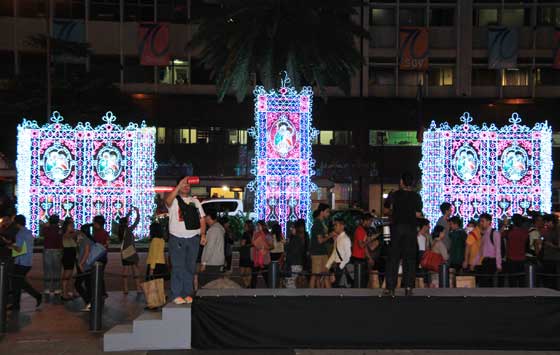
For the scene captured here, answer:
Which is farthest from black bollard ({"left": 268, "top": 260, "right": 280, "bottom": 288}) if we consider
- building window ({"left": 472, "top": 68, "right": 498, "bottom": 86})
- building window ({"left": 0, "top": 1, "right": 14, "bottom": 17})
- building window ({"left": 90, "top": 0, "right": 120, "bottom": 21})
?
building window ({"left": 0, "top": 1, "right": 14, "bottom": 17})

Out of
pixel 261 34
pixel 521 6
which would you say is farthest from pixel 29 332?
pixel 521 6

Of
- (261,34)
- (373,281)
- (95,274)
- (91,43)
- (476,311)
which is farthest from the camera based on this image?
(91,43)

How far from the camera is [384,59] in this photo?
49.4 m

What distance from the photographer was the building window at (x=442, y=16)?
49.6 m

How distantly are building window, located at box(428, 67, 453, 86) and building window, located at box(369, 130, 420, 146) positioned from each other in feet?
11.7

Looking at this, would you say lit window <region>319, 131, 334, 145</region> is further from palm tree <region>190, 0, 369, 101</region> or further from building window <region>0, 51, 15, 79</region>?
palm tree <region>190, 0, 369, 101</region>

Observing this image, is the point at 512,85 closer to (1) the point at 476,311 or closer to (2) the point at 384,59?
(2) the point at 384,59

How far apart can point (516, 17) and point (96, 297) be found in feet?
142

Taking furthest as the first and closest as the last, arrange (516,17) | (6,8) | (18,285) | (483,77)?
(516,17) < (483,77) < (6,8) < (18,285)

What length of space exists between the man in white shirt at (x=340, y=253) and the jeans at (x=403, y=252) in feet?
12.8

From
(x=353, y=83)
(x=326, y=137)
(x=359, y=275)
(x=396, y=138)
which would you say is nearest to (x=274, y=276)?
(x=359, y=275)

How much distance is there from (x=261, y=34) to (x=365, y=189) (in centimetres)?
2753

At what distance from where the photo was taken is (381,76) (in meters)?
49.7

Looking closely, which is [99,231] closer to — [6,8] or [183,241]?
[183,241]
